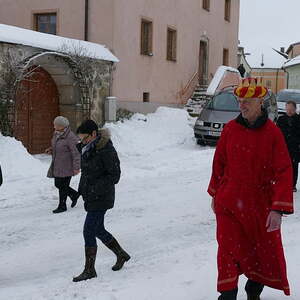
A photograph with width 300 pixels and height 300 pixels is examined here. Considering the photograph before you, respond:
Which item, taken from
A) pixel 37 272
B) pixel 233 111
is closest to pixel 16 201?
pixel 37 272

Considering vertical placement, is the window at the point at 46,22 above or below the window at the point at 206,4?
below

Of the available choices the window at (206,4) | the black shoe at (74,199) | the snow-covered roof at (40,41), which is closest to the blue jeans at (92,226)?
the black shoe at (74,199)

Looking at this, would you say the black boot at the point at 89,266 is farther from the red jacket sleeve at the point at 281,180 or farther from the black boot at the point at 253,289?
the red jacket sleeve at the point at 281,180

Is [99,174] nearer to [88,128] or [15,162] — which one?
[88,128]

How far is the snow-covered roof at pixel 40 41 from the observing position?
1254cm

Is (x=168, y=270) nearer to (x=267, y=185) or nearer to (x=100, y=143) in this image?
(x=100, y=143)

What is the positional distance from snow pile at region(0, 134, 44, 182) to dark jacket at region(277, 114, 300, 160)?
15.5ft

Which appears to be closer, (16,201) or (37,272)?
(37,272)

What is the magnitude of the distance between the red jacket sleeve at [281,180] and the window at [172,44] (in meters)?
19.9

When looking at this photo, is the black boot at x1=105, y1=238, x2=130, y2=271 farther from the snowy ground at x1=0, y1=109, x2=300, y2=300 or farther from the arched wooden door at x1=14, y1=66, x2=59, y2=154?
the arched wooden door at x1=14, y1=66, x2=59, y2=154

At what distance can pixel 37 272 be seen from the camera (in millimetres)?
5500

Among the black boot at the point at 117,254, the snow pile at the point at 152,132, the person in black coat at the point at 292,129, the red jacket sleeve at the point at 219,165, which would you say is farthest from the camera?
the snow pile at the point at 152,132

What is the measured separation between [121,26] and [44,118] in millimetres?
5802

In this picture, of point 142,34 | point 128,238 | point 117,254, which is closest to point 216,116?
point 142,34
